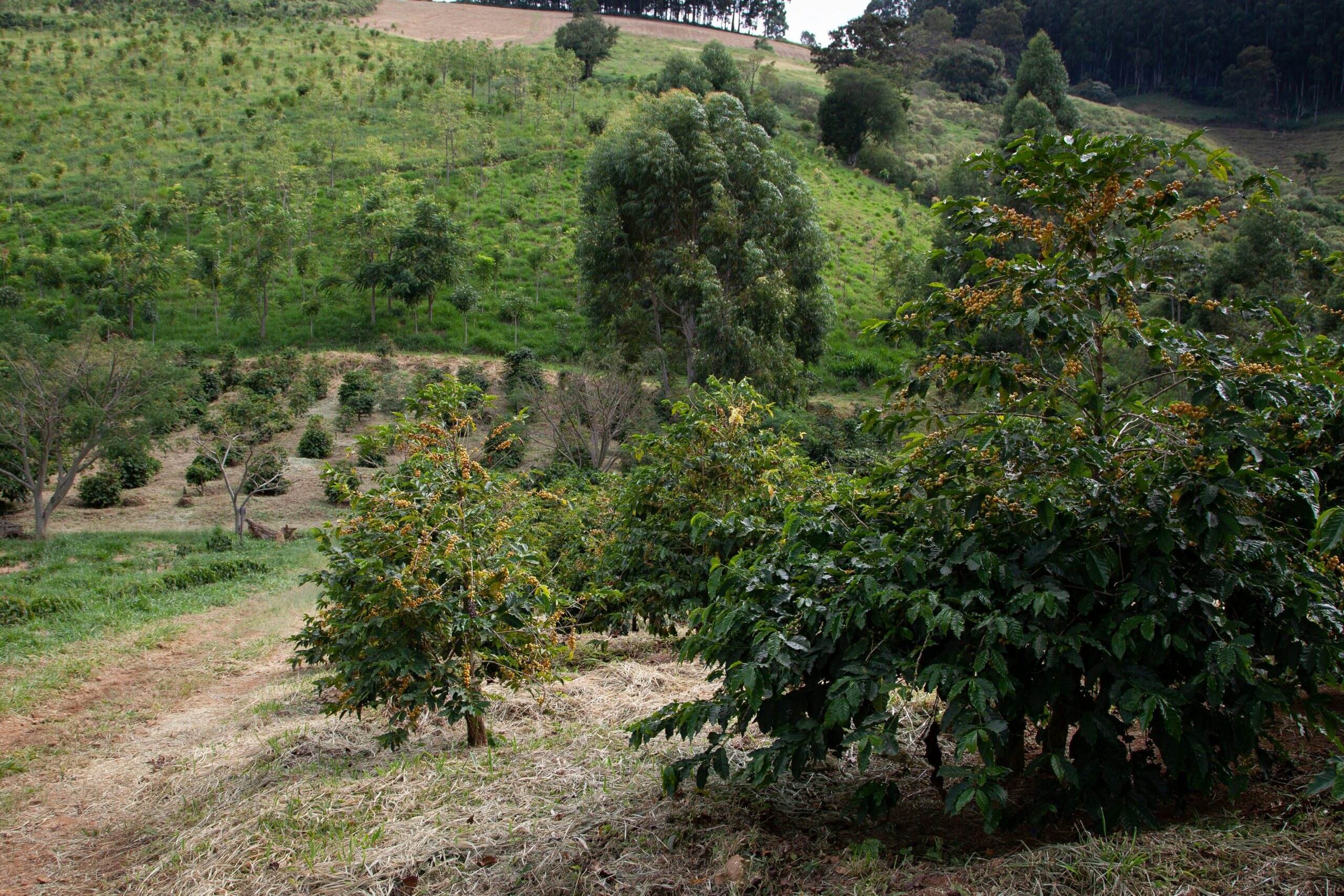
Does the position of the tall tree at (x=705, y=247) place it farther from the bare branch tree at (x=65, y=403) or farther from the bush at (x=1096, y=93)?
the bush at (x=1096, y=93)

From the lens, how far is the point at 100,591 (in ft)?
41.4

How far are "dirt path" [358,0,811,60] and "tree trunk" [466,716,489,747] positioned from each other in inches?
2437

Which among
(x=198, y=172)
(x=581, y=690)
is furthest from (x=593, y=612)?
(x=198, y=172)

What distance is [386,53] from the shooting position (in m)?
50.6

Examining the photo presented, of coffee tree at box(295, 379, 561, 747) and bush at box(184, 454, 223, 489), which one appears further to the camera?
bush at box(184, 454, 223, 489)

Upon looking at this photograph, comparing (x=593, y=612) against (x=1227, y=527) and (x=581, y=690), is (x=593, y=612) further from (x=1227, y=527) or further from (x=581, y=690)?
(x=1227, y=527)

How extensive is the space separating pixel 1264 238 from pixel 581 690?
2453 cm

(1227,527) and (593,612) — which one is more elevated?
(1227,527)

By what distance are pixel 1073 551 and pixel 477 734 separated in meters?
3.46

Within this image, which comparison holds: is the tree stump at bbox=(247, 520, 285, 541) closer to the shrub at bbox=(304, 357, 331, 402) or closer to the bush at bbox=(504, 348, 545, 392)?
the bush at bbox=(504, 348, 545, 392)

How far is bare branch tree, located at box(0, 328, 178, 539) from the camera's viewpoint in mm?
16781

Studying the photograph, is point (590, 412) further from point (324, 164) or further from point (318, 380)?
point (324, 164)

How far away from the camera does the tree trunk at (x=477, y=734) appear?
469 centimetres

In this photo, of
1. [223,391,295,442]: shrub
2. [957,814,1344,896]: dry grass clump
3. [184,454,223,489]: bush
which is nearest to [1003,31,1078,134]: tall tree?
[223,391,295,442]: shrub
